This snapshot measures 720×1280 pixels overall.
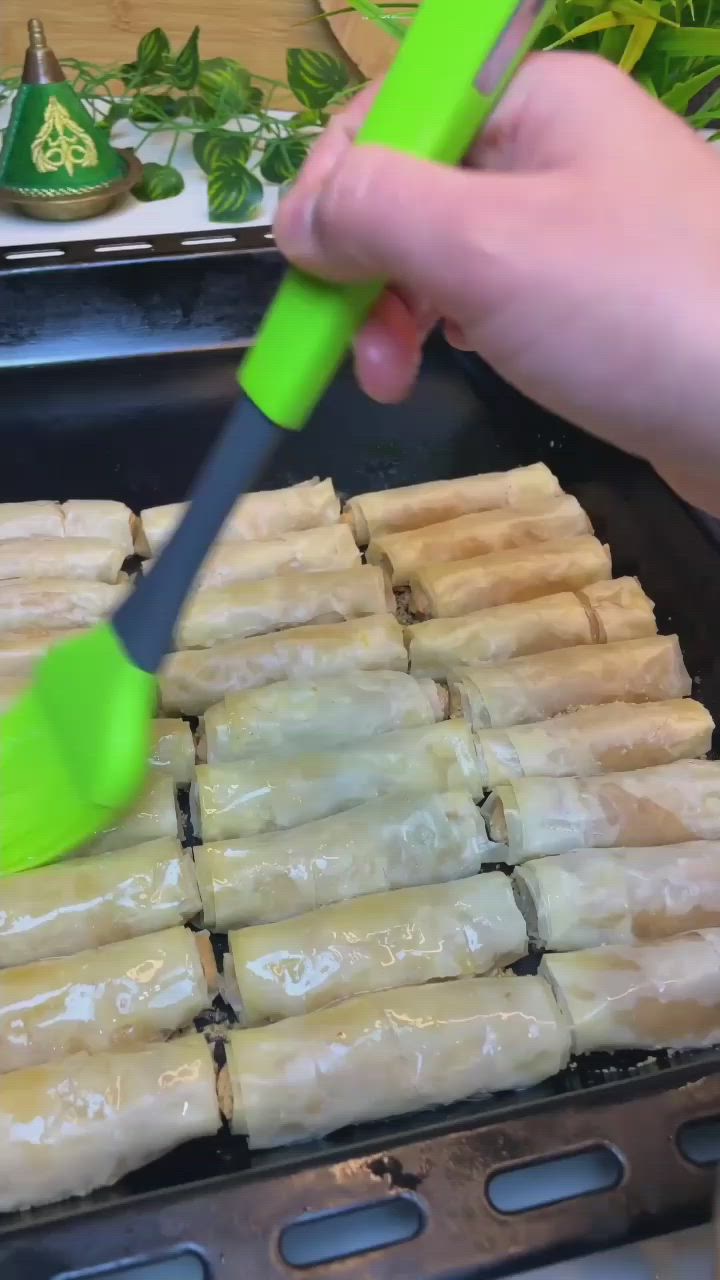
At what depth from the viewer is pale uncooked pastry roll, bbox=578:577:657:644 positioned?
1623 millimetres

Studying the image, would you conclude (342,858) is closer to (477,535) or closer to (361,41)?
(477,535)

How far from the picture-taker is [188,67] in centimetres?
257

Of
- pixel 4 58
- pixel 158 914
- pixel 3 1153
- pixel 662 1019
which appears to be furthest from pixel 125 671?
pixel 4 58

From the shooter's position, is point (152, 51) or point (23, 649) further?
point (152, 51)

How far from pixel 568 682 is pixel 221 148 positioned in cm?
160

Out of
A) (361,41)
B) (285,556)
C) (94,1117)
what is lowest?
(94,1117)

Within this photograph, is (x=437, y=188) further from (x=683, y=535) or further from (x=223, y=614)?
(x=683, y=535)

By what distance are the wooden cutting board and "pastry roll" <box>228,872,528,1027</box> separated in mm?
2278

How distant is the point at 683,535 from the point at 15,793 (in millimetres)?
1126

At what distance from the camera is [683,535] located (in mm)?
1688

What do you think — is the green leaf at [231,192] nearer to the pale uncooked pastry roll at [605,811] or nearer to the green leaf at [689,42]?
the green leaf at [689,42]

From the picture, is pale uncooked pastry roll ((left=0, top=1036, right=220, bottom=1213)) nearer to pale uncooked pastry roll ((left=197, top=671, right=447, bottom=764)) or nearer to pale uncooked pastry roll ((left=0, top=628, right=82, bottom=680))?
pale uncooked pastry roll ((left=197, top=671, right=447, bottom=764))

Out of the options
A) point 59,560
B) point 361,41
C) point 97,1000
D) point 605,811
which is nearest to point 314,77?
point 361,41

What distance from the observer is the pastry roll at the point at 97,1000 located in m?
1.12
